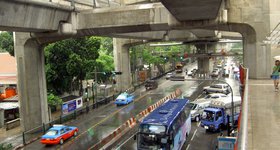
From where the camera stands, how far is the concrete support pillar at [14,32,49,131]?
26.0 m

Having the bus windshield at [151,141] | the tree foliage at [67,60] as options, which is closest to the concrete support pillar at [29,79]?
the tree foliage at [67,60]

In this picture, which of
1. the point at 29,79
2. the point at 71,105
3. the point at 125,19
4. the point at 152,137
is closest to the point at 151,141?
the point at 152,137

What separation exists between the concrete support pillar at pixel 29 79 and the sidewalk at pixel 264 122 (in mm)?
19806

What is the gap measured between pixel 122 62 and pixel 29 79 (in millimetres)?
26309

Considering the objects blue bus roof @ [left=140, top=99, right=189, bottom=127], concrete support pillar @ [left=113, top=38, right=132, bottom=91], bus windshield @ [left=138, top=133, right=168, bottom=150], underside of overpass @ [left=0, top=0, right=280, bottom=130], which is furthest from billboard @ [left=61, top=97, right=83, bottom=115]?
concrete support pillar @ [left=113, top=38, right=132, bottom=91]

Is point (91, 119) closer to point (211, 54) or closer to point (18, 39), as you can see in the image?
point (18, 39)

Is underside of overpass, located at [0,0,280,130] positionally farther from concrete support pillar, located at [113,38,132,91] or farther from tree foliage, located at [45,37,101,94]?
concrete support pillar, located at [113,38,132,91]

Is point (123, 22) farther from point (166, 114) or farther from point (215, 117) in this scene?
point (215, 117)

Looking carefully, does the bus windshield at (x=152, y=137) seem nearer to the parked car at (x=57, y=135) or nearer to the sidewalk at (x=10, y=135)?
the parked car at (x=57, y=135)

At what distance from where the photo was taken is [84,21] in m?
23.0

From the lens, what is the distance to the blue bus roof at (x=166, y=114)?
18.5 metres

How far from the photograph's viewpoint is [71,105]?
108ft

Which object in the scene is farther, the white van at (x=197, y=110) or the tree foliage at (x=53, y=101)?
the tree foliage at (x=53, y=101)

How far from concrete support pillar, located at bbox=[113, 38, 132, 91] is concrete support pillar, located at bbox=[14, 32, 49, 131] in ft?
80.3
